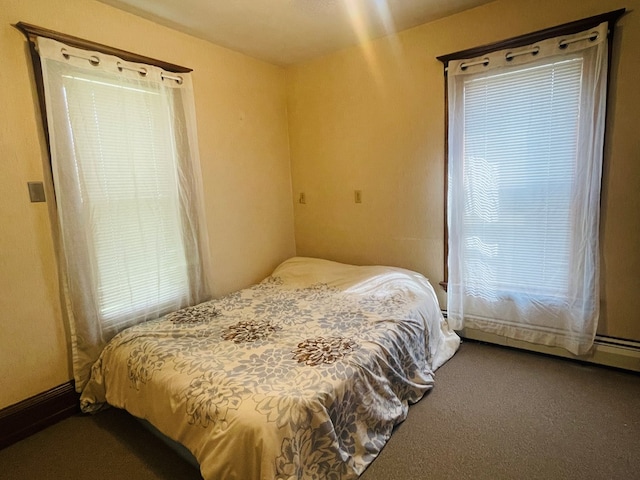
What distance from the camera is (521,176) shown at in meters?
2.26

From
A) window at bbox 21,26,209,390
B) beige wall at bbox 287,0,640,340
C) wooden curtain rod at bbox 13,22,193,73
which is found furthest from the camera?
beige wall at bbox 287,0,640,340

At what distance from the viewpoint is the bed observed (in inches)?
49.4

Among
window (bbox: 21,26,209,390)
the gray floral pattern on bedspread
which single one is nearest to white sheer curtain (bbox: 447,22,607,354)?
the gray floral pattern on bedspread

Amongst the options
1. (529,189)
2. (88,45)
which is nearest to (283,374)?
(529,189)

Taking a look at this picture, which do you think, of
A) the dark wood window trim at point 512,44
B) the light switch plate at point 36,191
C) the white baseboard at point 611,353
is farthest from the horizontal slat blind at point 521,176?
the light switch plate at point 36,191

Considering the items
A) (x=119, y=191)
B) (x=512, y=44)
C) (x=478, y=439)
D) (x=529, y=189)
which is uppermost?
(x=512, y=44)

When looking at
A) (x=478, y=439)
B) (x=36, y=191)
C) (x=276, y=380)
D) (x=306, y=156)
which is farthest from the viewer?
(x=306, y=156)

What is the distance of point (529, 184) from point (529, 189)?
0.03 meters

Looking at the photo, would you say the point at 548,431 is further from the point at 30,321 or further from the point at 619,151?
the point at 30,321

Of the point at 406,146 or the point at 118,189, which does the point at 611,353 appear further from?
the point at 118,189

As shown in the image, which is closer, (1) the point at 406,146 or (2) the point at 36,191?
(2) the point at 36,191

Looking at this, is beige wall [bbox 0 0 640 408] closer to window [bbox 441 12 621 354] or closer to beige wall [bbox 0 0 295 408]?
beige wall [bbox 0 0 295 408]

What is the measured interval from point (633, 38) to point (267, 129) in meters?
2.62

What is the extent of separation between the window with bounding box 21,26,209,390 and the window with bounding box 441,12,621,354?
78.3 inches
